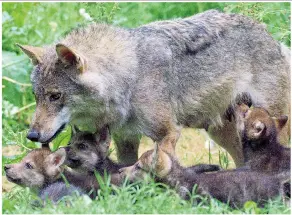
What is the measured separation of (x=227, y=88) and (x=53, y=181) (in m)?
Answer: 2.43

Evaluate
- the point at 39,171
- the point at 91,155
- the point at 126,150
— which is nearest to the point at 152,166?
the point at 91,155

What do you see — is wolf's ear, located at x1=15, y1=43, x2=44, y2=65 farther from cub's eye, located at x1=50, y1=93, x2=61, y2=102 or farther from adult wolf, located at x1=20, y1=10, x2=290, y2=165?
cub's eye, located at x1=50, y1=93, x2=61, y2=102

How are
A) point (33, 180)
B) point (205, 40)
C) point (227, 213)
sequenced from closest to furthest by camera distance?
point (227, 213), point (33, 180), point (205, 40)

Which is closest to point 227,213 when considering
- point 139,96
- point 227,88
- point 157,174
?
point 157,174

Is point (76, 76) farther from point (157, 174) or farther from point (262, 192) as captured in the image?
point (262, 192)

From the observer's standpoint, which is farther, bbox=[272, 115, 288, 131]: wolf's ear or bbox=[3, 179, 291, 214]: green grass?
bbox=[272, 115, 288, 131]: wolf's ear

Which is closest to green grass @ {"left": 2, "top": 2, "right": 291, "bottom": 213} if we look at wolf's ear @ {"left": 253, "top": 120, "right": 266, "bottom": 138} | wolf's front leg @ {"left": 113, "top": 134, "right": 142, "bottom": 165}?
wolf's front leg @ {"left": 113, "top": 134, "right": 142, "bottom": 165}

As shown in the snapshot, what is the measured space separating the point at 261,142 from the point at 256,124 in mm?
193

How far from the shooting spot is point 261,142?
364 inches

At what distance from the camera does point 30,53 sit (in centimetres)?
929

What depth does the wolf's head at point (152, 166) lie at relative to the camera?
8.56 m

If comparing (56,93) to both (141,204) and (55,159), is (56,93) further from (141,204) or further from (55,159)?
(141,204)

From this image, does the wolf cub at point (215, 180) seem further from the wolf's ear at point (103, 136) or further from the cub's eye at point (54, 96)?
the cub's eye at point (54, 96)

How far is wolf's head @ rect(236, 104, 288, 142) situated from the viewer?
364 inches
